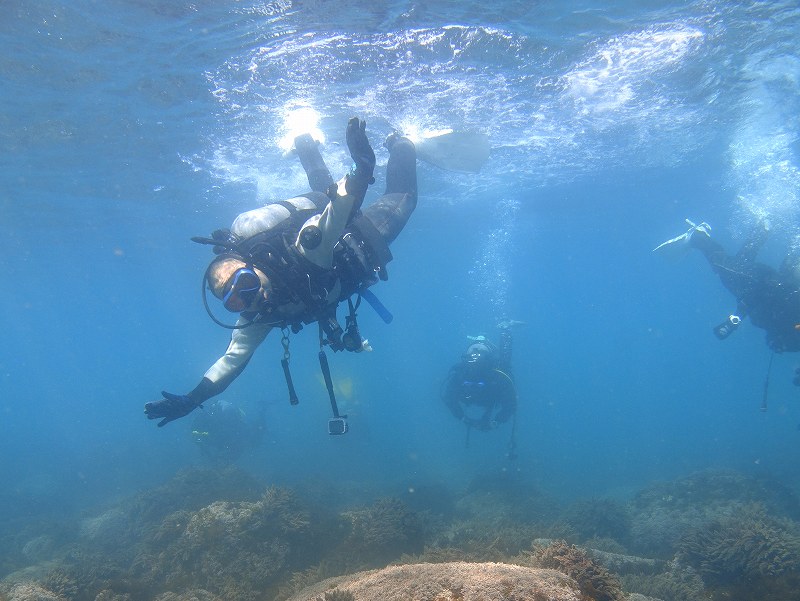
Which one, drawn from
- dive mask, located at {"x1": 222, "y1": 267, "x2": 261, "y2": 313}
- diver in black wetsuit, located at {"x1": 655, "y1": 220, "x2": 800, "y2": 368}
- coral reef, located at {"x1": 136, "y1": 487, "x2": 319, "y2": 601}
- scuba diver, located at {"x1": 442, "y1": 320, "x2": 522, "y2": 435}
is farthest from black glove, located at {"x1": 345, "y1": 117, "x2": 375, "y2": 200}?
diver in black wetsuit, located at {"x1": 655, "y1": 220, "x2": 800, "y2": 368}

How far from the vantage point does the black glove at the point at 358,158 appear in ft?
14.1

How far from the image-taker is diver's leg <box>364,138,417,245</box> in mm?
7035

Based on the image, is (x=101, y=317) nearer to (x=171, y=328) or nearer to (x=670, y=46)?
(x=171, y=328)

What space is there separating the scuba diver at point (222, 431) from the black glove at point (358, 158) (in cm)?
1531

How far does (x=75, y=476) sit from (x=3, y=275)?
73.8 feet

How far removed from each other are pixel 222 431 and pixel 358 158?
16349mm

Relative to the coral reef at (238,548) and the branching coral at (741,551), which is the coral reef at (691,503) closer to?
the branching coral at (741,551)

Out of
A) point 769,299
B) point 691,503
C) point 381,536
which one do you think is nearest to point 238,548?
point 381,536

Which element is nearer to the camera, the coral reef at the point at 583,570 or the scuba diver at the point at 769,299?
the coral reef at the point at 583,570

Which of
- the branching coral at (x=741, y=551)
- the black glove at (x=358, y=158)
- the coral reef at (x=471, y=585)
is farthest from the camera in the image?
the branching coral at (x=741, y=551)

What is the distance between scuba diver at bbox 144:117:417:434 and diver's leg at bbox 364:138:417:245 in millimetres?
943

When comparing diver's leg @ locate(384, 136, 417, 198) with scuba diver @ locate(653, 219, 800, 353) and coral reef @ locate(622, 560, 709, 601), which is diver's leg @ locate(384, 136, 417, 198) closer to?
coral reef @ locate(622, 560, 709, 601)

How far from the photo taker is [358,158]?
14.1 feet

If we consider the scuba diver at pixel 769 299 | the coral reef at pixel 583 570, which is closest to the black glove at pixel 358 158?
the coral reef at pixel 583 570
